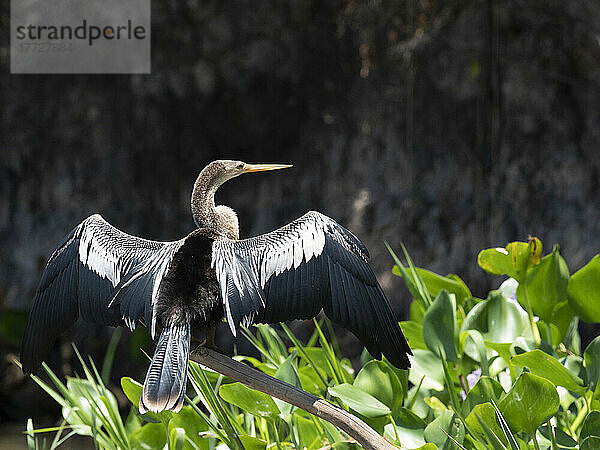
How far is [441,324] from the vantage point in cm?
86

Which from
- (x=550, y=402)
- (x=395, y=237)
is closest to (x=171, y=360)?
(x=550, y=402)

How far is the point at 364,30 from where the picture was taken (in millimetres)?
2184

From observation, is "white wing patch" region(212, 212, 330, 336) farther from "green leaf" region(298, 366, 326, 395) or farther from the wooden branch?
"green leaf" region(298, 366, 326, 395)

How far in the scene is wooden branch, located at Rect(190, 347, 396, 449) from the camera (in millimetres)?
609

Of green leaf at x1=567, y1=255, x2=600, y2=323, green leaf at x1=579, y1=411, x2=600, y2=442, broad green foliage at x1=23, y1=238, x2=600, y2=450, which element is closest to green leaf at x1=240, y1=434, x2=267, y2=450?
broad green foliage at x1=23, y1=238, x2=600, y2=450

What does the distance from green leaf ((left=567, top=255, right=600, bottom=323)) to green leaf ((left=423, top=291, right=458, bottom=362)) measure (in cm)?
16

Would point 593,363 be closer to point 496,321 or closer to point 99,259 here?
point 496,321

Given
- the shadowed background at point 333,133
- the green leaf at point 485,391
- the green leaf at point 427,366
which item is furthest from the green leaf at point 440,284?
the shadowed background at point 333,133

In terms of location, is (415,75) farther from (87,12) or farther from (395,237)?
(87,12)

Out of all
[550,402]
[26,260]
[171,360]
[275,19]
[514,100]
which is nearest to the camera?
[171,360]

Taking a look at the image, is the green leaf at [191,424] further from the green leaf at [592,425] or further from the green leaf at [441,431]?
the green leaf at [592,425]

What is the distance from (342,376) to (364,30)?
1.51m

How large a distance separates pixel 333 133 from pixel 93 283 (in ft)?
5.41

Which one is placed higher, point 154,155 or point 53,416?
point 154,155
